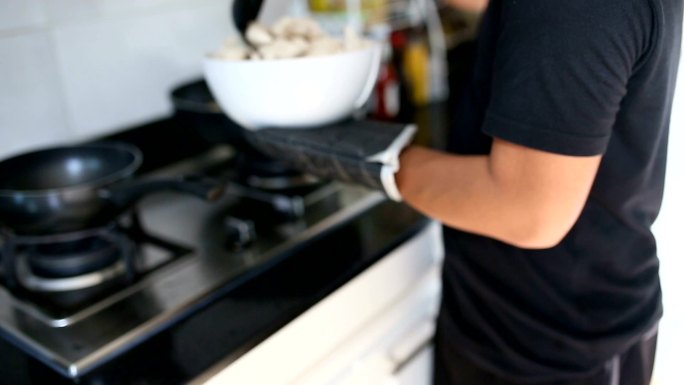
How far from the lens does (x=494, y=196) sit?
2.19ft

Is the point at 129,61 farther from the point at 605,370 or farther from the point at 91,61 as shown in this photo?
the point at 605,370

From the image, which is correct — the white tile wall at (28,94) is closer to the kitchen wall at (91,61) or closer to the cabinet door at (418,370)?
the kitchen wall at (91,61)

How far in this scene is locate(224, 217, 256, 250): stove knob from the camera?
36.1 inches

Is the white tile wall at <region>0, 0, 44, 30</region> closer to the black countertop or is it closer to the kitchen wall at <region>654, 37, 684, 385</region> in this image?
the black countertop

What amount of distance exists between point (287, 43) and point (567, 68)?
0.35m

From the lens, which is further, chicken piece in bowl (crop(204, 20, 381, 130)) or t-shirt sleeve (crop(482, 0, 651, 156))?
chicken piece in bowl (crop(204, 20, 381, 130))

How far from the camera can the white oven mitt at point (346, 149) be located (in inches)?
30.1

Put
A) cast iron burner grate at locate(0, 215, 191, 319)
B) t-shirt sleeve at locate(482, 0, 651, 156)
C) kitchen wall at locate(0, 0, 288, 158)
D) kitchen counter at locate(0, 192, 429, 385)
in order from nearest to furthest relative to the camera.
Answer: t-shirt sleeve at locate(482, 0, 651, 156), kitchen counter at locate(0, 192, 429, 385), cast iron burner grate at locate(0, 215, 191, 319), kitchen wall at locate(0, 0, 288, 158)

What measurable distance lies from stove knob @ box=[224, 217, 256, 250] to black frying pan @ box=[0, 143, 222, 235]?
0.11 metres

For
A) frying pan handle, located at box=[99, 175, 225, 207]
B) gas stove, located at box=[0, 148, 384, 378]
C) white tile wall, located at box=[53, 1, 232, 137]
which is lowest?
gas stove, located at box=[0, 148, 384, 378]

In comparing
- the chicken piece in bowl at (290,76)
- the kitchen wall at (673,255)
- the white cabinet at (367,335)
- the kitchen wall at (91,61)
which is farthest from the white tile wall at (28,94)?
the kitchen wall at (673,255)

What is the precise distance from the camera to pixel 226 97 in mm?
825

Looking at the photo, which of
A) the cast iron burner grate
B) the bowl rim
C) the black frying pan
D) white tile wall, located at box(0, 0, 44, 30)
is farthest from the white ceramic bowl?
white tile wall, located at box(0, 0, 44, 30)

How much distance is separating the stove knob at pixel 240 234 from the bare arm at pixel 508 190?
25cm
